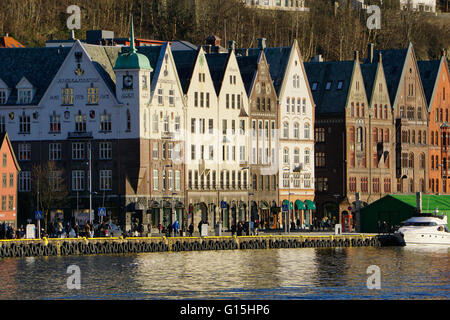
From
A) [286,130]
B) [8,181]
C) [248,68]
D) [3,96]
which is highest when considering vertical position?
[248,68]

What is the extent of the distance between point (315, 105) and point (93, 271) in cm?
8388

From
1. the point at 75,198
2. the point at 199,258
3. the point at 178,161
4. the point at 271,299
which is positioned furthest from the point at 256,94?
the point at 271,299

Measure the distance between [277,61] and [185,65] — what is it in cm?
2034

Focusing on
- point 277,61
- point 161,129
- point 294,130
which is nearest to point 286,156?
point 294,130

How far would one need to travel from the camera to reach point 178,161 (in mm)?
171500

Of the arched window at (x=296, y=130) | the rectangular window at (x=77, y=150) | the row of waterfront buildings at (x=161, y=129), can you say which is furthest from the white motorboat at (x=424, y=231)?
the rectangular window at (x=77, y=150)

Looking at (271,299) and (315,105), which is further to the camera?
(315,105)

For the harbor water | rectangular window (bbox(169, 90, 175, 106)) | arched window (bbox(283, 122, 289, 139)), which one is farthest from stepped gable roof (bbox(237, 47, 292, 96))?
the harbor water

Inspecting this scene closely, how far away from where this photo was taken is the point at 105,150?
165 meters

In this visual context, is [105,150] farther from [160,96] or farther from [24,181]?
[24,181]

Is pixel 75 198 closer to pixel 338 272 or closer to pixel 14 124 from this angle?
pixel 14 124

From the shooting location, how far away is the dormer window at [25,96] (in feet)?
551
